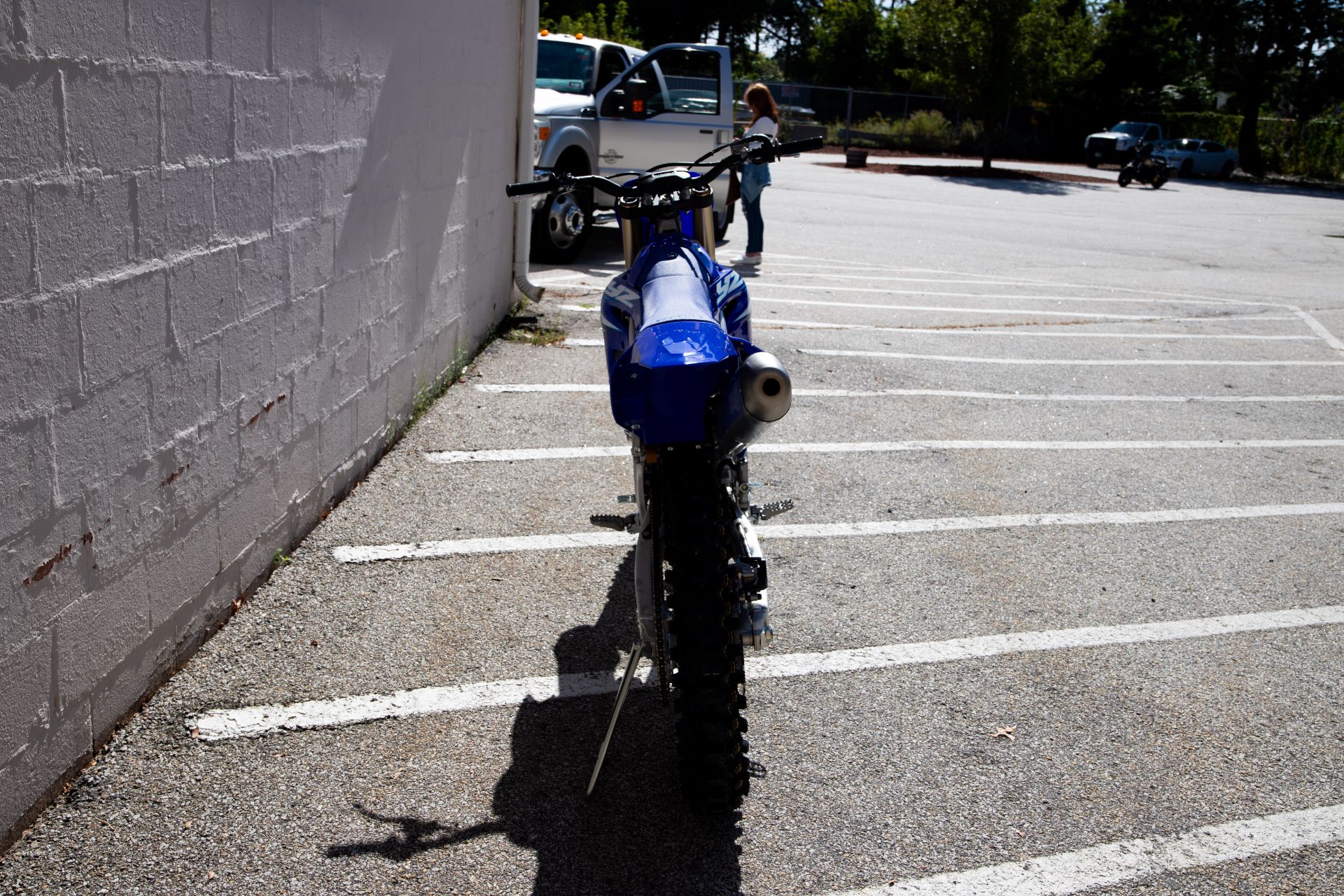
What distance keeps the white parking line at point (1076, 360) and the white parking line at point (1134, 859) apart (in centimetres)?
586

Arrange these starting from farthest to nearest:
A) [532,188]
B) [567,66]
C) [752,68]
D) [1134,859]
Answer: [752,68]
[567,66]
[532,188]
[1134,859]

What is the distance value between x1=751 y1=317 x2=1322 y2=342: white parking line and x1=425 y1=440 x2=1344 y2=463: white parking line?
9.73ft

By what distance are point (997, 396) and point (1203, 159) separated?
35219 mm

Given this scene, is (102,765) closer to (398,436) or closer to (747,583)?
(747,583)

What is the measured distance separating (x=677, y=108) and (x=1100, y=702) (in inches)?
433

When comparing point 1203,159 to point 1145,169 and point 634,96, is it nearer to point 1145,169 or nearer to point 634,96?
point 1145,169

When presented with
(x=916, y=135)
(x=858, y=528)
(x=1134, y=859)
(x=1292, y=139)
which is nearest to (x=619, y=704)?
(x=1134, y=859)

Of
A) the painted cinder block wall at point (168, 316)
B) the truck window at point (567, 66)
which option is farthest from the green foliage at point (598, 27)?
the painted cinder block wall at point (168, 316)

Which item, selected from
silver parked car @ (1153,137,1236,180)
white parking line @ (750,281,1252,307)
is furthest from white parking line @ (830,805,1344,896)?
silver parked car @ (1153,137,1236,180)

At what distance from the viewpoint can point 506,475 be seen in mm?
5918

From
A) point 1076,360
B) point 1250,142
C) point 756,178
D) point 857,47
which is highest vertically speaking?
point 857,47

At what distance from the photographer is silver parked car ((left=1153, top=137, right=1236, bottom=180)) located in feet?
127

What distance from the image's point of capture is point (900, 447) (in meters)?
6.79

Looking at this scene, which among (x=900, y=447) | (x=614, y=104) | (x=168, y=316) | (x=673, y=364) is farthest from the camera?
(x=614, y=104)
